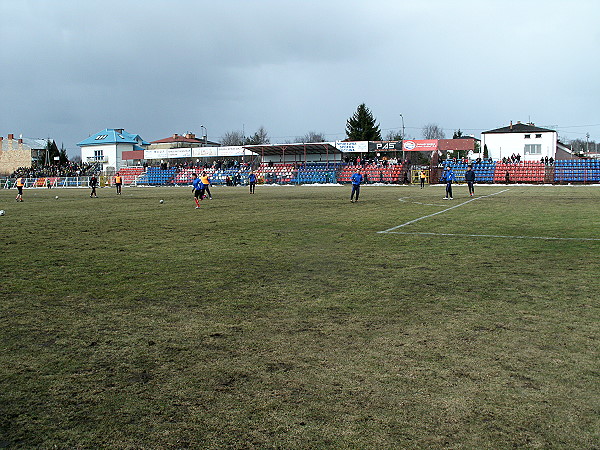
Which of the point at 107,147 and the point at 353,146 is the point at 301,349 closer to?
the point at 353,146

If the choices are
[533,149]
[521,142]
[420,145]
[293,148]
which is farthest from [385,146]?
[533,149]

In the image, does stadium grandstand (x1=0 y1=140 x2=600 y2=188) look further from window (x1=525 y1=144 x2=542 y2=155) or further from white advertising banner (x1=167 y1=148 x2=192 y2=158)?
window (x1=525 y1=144 x2=542 y2=155)

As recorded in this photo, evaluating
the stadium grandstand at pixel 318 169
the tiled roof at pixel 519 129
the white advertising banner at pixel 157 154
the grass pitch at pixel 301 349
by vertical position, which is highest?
the tiled roof at pixel 519 129

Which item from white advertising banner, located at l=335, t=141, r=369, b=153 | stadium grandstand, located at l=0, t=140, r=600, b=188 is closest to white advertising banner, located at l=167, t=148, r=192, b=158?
stadium grandstand, located at l=0, t=140, r=600, b=188

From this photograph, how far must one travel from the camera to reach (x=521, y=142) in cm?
7912

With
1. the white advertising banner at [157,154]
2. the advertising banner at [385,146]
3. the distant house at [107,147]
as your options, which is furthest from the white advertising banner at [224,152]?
the distant house at [107,147]

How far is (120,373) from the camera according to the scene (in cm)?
430

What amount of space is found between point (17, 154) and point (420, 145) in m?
90.2

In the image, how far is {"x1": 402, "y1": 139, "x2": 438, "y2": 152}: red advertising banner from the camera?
63.3m

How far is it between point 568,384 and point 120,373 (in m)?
3.41

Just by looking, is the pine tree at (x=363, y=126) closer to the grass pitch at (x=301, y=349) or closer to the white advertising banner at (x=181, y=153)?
the white advertising banner at (x=181, y=153)

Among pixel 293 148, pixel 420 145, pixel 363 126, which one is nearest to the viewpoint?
pixel 420 145

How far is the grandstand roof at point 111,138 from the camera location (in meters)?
106

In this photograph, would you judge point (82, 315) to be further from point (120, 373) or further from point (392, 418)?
point (392, 418)
